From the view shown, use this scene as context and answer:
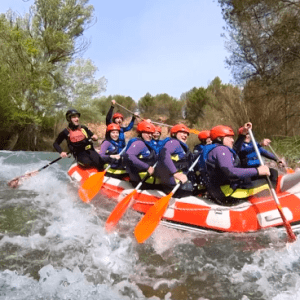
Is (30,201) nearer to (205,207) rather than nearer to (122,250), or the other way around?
(122,250)

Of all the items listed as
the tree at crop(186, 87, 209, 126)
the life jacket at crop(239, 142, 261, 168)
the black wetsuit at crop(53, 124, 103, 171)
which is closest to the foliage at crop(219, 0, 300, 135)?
the life jacket at crop(239, 142, 261, 168)

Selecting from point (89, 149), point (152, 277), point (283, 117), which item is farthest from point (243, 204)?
point (283, 117)

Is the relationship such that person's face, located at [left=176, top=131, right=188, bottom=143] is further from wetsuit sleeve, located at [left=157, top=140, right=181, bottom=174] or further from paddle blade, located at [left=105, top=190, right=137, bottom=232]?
paddle blade, located at [left=105, top=190, right=137, bottom=232]

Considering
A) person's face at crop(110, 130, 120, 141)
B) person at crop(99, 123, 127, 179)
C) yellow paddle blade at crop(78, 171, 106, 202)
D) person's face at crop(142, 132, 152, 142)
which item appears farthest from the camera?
person's face at crop(110, 130, 120, 141)

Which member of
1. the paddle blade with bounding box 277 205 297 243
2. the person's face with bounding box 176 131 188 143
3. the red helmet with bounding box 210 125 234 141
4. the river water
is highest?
the red helmet with bounding box 210 125 234 141

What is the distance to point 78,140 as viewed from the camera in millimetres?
6621

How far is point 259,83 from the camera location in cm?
1303

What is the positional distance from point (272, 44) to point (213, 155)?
10.6 m

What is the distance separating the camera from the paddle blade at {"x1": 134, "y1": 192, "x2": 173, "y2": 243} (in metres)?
3.90

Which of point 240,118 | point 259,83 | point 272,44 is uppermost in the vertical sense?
point 272,44

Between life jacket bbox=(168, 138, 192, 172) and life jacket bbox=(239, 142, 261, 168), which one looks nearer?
life jacket bbox=(168, 138, 192, 172)

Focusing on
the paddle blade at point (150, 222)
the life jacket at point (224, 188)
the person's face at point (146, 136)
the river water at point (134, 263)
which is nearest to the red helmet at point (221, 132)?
the life jacket at point (224, 188)

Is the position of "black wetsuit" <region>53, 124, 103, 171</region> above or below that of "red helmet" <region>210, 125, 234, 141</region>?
below

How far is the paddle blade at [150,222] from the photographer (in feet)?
12.8
